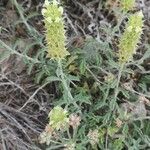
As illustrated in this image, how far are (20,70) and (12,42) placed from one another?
202 mm

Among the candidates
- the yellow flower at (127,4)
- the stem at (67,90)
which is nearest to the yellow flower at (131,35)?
the yellow flower at (127,4)

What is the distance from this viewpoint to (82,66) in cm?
265

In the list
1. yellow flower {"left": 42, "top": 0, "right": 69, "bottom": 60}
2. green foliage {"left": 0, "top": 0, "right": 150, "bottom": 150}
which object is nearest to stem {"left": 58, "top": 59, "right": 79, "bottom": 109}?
green foliage {"left": 0, "top": 0, "right": 150, "bottom": 150}

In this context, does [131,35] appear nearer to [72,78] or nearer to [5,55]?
[72,78]

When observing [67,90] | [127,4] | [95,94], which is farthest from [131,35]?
[95,94]

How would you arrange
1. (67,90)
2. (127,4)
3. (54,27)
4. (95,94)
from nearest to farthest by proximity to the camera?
(54,27) < (127,4) < (67,90) < (95,94)

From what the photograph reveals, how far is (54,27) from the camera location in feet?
6.75

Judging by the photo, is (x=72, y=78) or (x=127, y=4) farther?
(x=72, y=78)

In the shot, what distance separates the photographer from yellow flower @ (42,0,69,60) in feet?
6.64

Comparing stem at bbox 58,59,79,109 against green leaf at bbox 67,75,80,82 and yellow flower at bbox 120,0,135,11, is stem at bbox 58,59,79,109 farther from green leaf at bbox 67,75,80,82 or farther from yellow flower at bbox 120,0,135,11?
yellow flower at bbox 120,0,135,11

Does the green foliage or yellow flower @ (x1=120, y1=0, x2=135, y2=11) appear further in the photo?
the green foliage

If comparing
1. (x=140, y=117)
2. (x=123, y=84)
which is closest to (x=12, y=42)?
(x=123, y=84)

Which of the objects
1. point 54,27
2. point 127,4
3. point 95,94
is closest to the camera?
point 54,27

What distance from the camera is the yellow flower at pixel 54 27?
202 cm
